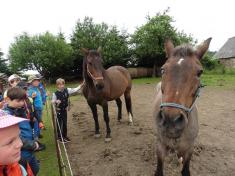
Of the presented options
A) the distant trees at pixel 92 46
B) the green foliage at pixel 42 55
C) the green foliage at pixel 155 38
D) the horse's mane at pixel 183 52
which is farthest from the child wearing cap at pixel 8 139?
the green foliage at pixel 42 55

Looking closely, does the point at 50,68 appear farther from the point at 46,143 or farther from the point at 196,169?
the point at 196,169

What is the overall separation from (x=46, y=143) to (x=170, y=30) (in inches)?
886

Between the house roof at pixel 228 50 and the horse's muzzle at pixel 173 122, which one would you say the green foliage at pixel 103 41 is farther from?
the horse's muzzle at pixel 173 122

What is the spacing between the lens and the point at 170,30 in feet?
87.8

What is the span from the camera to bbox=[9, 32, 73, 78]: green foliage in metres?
27.4

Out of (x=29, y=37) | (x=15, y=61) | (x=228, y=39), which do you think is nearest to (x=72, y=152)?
(x=15, y=61)

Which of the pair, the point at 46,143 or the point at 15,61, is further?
the point at 15,61

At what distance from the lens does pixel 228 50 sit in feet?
152

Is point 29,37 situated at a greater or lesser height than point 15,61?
greater

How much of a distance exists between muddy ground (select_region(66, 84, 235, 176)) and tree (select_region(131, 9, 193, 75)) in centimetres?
1724

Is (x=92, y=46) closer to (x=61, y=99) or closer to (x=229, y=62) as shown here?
(x=61, y=99)

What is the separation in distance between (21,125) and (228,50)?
158ft

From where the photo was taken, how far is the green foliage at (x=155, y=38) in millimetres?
26266

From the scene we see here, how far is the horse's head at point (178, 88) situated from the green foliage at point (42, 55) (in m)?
25.0
